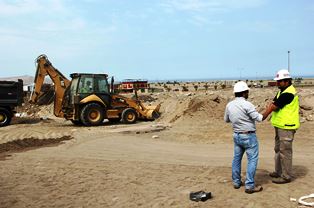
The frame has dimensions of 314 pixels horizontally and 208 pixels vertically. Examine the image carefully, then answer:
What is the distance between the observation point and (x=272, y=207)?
636 cm

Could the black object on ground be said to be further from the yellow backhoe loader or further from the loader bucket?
the loader bucket

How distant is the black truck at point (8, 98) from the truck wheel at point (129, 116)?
221 inches

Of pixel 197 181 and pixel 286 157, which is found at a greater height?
pixel 286 157

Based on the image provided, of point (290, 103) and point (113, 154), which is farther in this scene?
point (113, 154)

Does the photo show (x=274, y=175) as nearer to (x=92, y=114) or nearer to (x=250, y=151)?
(x=250, y=151)

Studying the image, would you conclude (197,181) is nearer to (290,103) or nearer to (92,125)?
(290,103)

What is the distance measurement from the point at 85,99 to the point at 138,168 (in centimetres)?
1048

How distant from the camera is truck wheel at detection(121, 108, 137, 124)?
20.8 m

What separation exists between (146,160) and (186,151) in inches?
69.0

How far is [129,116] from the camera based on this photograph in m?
21.0

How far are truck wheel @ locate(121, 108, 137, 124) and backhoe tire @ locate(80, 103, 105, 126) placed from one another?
118cm

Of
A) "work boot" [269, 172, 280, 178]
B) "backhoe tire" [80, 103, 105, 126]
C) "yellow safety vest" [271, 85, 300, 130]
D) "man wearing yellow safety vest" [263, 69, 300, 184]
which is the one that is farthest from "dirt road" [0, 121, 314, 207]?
"backhoe tire" [80, 103, 105, 126]

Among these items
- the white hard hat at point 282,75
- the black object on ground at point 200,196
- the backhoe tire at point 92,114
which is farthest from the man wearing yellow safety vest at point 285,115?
the backhoe tire at point 92,114

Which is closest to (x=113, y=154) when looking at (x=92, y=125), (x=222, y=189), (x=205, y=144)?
(x=205, y=144)
